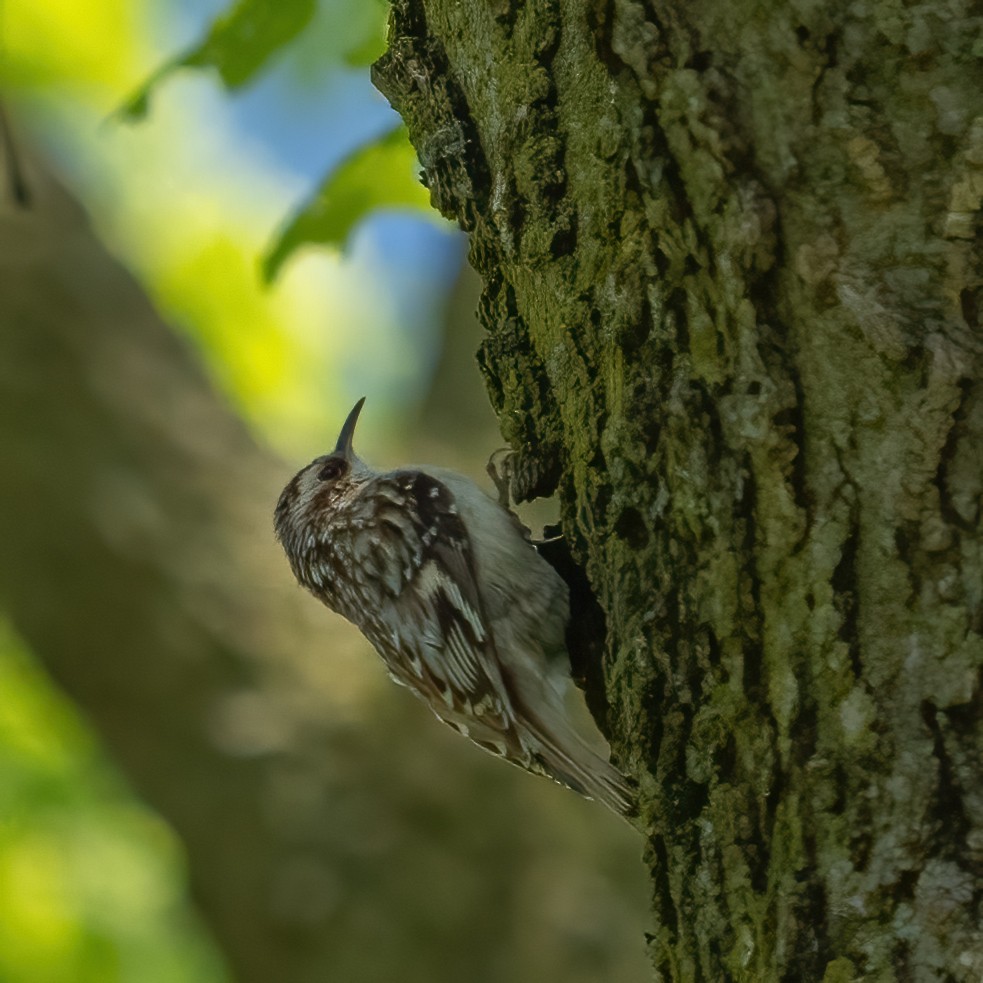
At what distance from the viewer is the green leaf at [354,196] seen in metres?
2.83

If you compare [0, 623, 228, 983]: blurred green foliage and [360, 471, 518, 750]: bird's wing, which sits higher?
[360, 471, 518, 750]: bird's wing

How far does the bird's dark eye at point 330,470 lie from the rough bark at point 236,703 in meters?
0.94

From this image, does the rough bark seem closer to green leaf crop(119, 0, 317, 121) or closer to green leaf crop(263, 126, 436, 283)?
green leaf crop(263, 126, 436, 283)

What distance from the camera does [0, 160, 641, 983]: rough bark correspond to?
179 inches

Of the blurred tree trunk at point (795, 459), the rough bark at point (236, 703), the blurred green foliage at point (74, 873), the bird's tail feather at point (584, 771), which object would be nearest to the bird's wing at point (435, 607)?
the bird's tail feather at point (584, 771)

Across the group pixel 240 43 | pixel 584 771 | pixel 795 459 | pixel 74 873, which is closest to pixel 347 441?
pixel 584 771

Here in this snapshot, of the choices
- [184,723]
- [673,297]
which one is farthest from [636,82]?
[184,723]

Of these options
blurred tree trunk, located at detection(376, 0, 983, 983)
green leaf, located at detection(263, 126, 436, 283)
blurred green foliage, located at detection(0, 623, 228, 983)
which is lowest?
blurred green foliage, located at detection(0, 623, 228, 983)

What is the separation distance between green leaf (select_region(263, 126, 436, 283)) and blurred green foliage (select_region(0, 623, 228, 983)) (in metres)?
6.25

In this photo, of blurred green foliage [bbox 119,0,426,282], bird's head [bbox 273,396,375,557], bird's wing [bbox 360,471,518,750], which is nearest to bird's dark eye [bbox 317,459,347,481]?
bird's head [bbox 273,396,375,557]

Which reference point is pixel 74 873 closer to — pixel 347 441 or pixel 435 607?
pixel 347 441

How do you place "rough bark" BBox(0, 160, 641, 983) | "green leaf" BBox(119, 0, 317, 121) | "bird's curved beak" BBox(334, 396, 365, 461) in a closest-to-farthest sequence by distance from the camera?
Answer: "green leaf" BBox(119, 0, 317, 121)
"bird's curved beak" BBox(334, 396, 365, 461)
"rough bark" BBox(0, 160, 641, 983)

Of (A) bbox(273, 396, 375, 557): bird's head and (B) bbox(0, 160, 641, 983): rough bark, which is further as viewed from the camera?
(B) bbox(0, 160, 641, 983): rough bark

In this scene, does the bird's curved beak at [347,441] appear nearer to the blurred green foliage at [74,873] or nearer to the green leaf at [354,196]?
the green leaf at [354,196]
